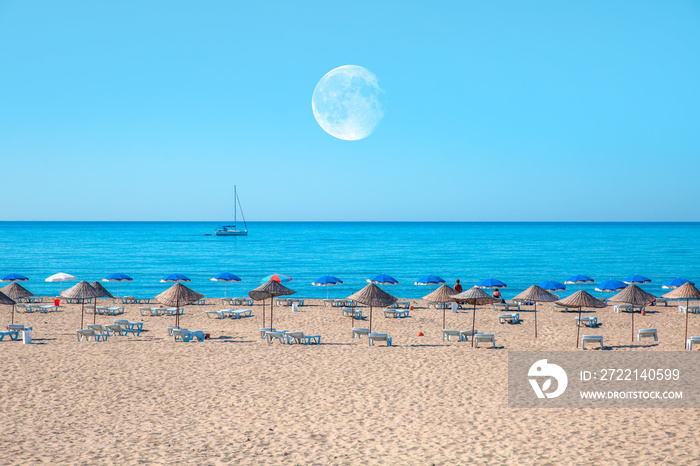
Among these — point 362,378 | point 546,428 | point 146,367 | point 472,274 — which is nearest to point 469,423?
point 546,428

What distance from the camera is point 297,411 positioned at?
1120 centimetres

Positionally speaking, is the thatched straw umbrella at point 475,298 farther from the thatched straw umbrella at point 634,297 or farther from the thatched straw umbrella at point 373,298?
the thatched straw umbrella at point 634,297

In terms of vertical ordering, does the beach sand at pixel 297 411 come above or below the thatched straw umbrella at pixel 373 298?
below

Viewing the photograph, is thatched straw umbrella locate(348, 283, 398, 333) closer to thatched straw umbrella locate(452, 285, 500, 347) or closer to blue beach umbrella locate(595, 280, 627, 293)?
thatched straw umbrella locate(452, 285, 500, 347)

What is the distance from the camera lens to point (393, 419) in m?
10.7

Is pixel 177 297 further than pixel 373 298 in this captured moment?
Yes

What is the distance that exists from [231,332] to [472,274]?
3871 centimetres

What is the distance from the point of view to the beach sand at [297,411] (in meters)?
8.97

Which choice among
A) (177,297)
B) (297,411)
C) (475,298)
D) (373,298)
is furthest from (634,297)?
(177,297)

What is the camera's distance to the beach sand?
29.4 feet

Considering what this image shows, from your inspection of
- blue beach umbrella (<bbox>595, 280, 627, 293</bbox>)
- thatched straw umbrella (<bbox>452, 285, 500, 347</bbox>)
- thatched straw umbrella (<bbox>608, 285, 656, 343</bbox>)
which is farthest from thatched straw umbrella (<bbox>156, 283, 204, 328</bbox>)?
blue beach umbrella (<bbox>595, 280, 627, 293</bbox>)

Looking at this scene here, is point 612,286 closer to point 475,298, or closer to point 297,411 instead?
point 475,298

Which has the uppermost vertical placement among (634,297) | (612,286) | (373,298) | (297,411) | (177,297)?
(634,297)

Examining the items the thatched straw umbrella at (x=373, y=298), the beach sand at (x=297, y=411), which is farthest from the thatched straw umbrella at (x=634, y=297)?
the thatched straw umbrella at (x=373, y=298)
